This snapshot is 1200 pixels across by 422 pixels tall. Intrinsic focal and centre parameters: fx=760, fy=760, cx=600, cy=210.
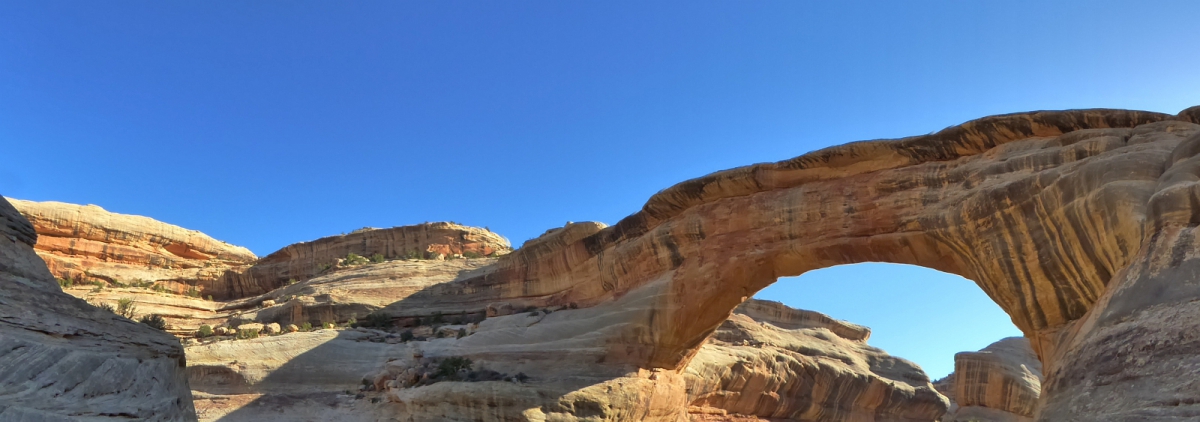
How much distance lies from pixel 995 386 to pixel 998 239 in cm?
1345

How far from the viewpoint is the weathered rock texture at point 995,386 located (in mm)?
23422

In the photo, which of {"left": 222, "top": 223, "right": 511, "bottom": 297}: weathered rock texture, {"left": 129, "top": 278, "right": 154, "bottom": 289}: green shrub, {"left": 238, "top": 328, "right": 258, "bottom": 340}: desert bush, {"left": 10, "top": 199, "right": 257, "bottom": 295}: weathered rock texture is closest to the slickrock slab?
{"left": 238, "top": 328, "right": 258, "bottom": 340}: desert bush

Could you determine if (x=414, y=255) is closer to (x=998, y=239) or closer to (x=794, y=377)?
(x=794, y=377)

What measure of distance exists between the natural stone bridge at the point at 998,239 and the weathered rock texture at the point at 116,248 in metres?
22.3

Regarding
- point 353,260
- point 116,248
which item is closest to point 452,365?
point 353,260

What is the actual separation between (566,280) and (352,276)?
10.2 metres

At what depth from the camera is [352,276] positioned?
96.4 ft

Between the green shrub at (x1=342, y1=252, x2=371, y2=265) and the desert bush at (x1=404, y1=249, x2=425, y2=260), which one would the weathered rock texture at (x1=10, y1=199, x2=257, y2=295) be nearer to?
the green shrub at (x1=342, y1=252, x2=371, y2=265)

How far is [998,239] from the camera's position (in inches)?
514

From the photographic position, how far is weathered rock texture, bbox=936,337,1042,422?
2342 centimetres

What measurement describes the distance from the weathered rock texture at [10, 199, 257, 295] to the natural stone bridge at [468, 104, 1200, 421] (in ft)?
73.1

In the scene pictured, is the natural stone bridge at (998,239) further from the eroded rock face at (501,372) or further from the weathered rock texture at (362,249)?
the weathered rock texture at (362,249)

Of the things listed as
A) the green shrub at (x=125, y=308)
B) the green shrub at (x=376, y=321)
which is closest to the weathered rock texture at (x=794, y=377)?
the green shrub at (x=376, y=321)

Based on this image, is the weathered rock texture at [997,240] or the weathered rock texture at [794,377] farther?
the weathered rock texture at [794,377]
